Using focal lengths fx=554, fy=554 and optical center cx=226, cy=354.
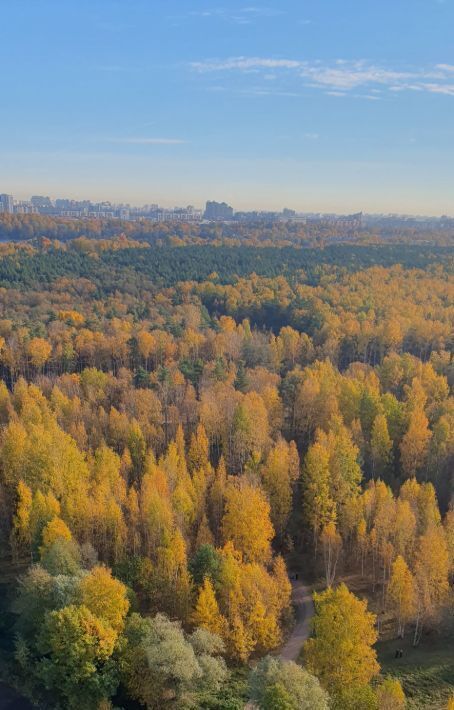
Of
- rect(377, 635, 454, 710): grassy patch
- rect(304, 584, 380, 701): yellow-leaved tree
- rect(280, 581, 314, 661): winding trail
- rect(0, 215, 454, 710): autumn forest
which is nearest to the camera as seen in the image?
rect(304, 584, 380, 701): yellow-leaved tree

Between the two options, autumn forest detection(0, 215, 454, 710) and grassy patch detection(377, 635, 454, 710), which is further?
grassy patch detection(377, 635, 454, 710)

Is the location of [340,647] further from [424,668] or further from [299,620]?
[299,620]

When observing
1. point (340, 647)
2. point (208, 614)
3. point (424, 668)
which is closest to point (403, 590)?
point (424, 668)

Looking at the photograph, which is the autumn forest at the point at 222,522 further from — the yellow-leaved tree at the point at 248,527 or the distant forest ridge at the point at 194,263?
the distant forest ridge at the point at 194,263

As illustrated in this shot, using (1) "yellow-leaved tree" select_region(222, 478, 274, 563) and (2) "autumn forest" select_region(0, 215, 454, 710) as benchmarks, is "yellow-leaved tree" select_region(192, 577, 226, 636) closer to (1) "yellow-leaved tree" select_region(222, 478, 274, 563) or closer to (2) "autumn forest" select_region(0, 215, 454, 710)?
(2) "autumn forest" select_region(0, 215, 454, 710)

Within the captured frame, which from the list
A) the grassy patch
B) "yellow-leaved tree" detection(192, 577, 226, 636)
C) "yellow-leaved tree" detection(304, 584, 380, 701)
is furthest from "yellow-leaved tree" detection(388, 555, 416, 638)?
"yellow-leaved tree" detection(192, 577, 226, 636)

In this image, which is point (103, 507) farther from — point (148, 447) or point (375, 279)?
point (375, 279)
